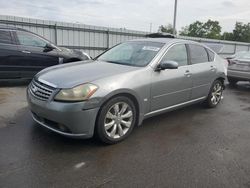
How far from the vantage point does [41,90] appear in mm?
3557

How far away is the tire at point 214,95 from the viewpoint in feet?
18.6

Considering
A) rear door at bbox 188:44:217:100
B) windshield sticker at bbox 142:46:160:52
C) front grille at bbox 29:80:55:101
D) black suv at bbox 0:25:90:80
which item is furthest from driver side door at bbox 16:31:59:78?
rear door at bbox 188:44:217:100

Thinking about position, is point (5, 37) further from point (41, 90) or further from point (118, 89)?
point (118, 89)

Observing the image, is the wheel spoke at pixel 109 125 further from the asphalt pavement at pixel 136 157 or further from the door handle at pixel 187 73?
the door handle at pixel 187 73

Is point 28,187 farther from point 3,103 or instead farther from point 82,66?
point 3,103

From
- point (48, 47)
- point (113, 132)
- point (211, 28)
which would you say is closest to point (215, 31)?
point (211, 28)

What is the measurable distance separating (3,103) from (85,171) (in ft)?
11.0

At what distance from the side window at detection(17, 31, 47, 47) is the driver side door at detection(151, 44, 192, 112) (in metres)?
4.25

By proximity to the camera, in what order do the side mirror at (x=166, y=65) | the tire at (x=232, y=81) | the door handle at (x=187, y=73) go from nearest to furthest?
Answer: the side mirror at (x=166, y=65)
the door handle at (x=187, y=73)
the tire at (x=232, y=81)

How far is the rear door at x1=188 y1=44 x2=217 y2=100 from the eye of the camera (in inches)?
197

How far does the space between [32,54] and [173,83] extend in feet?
14.4

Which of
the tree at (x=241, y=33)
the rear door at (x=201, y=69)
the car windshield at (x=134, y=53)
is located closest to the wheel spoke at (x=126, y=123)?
the car windshield at (x=134, y=53)

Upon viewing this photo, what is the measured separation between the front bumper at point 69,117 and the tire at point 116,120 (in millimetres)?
126

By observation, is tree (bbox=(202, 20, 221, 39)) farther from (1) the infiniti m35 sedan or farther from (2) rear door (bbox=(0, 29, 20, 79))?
(1) the infiniti m35 sedan
